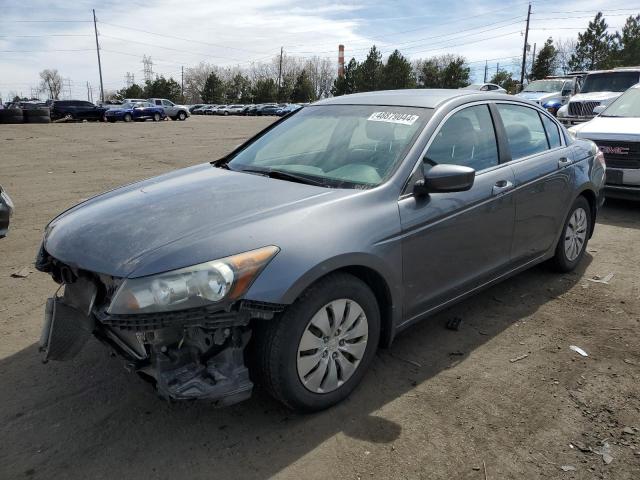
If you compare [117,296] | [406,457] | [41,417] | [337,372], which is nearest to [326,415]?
[337,372]

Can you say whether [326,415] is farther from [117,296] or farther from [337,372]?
[117,296]

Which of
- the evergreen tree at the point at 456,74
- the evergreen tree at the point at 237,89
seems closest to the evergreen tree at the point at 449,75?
the evergreen tree at the point at 456,74

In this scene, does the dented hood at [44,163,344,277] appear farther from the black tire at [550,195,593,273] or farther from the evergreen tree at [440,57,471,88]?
the evergreen tree at [440,57,471,88]

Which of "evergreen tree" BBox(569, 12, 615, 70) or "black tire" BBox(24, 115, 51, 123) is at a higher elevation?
"evergreen tree" BBox(569, 12, 615, 70)

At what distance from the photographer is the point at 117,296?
7.62 ft

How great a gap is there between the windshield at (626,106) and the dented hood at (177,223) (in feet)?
23.8

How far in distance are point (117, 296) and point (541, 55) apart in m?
64.6

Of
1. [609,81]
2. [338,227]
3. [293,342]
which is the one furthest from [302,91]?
[293,342]

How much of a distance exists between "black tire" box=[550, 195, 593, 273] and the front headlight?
333 centimetres

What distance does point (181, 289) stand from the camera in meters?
2.30

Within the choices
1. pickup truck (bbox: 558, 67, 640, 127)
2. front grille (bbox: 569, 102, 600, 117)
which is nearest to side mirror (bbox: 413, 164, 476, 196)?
pickup truck (bbox: 558, 67, 640, 127)

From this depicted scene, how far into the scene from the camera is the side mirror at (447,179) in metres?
2.99

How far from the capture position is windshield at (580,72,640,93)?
14922 millimetres

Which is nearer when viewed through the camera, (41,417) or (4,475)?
(4,475)
